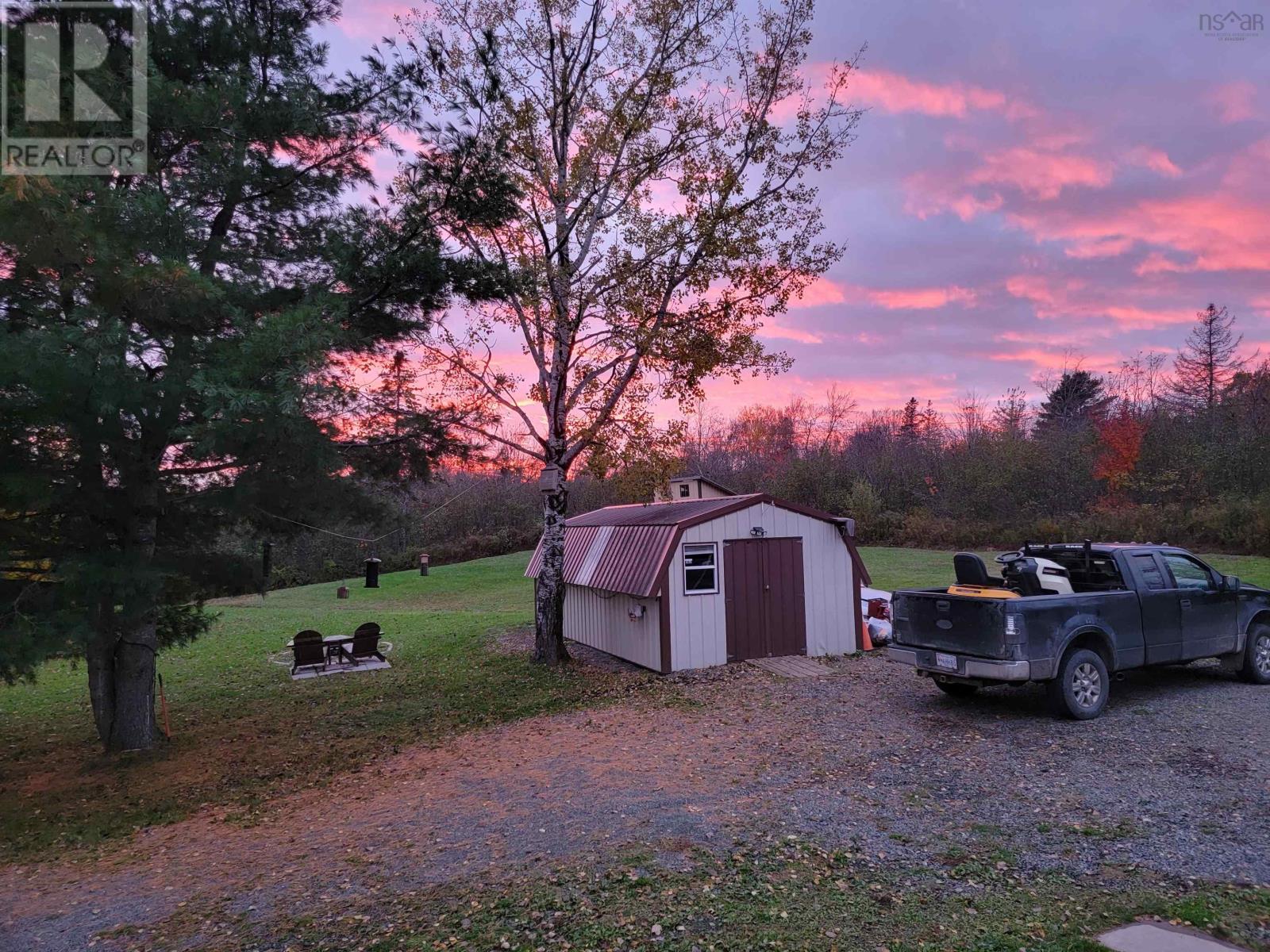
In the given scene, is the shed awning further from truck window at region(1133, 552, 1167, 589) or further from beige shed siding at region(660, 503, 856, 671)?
truck window at region(1133, 552, 1167, 589)

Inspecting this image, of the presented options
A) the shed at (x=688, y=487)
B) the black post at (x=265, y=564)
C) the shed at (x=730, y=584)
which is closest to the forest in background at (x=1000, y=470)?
the shed at (x=688, y=487)

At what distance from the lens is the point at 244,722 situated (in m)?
9.90

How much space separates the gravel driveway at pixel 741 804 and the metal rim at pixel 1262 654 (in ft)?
1.91

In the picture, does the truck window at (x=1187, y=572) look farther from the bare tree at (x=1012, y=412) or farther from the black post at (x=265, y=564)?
the bare tree at (x=1012, y=412)

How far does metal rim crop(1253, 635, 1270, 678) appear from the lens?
877 centimetres

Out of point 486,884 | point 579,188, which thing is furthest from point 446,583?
point 486,884

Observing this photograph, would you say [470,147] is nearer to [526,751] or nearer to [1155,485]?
[526,751]

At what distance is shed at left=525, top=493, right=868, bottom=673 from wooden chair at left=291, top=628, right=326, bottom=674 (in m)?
5.59

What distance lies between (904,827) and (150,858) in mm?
6067

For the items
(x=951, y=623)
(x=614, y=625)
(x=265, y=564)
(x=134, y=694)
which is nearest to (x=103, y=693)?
(x=134, y=694)

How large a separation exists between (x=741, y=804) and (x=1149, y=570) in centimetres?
639

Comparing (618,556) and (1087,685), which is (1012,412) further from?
(1087,685)

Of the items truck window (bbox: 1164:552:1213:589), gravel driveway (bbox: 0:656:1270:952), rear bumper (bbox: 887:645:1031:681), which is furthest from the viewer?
truck window (bbox: 1164:552:1213:589)

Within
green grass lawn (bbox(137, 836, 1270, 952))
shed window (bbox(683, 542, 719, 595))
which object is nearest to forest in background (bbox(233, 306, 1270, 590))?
shed window (bbox(683, 542, 719, 595))
